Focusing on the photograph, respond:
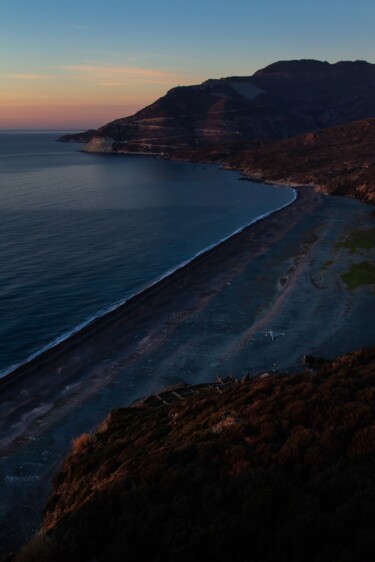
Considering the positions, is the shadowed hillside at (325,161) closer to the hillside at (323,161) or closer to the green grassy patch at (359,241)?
the hillside at (323,161)

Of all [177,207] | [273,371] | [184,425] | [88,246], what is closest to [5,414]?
[184,425]

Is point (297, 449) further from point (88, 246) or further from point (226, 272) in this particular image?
point (88, 246)

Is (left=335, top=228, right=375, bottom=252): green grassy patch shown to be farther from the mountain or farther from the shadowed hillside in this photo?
the shadowed hillside

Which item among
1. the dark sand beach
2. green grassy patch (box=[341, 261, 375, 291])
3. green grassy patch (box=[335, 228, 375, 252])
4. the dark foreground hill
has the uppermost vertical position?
the dark foreground hill

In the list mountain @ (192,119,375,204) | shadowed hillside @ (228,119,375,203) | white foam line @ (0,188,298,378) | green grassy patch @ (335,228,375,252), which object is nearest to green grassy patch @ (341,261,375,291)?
green grassy patch @ (335,228,375,252)

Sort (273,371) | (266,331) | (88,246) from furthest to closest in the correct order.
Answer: (88,246) < (266,331) < (273,371)

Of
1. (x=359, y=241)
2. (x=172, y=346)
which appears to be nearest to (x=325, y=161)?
(x=359, y=241)
